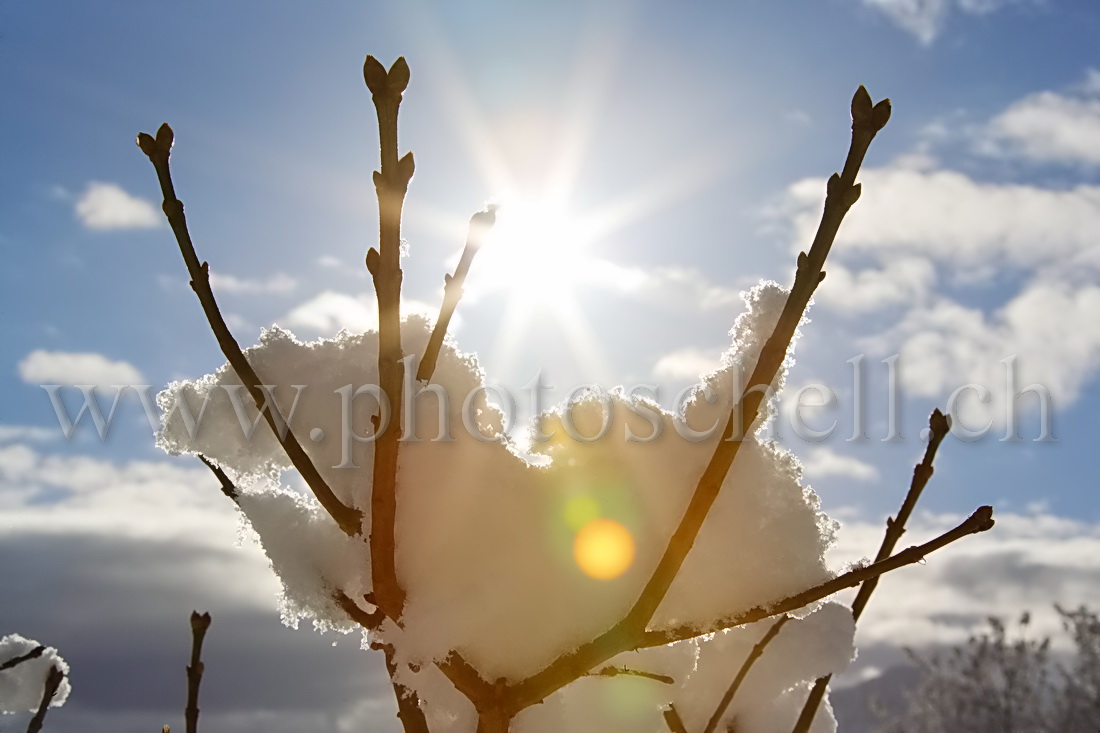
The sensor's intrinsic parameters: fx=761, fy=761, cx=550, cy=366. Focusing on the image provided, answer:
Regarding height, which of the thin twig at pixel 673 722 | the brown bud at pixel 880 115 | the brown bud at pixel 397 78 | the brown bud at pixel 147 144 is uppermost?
the brown bud at pixel 147 144

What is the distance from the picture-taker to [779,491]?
5.21 ft

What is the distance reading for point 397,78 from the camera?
1.03 m

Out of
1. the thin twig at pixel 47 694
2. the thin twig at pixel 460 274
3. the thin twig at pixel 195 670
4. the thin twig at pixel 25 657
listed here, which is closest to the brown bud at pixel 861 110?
the thin twig at pixel 460 274

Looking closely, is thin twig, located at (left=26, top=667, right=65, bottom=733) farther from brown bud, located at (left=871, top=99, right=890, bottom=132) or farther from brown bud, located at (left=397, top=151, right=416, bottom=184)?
brown bud, located at (left=871, top=99, right=890, bottom=132)

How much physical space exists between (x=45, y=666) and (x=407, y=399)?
7.10ft

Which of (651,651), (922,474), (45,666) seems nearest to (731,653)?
(651,651)

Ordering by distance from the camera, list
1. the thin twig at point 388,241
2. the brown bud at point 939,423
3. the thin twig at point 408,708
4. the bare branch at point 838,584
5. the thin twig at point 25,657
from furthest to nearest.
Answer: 1. the thin twig at point 25,657
2. the brown bud at point 939,423
3. the thin twig at point 408,708
4. the bare branch at point 838,584
5. the thin twig at point 388,241

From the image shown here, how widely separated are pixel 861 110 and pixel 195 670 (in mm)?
1634

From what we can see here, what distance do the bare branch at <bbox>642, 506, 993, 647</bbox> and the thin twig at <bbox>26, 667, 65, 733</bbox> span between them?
6.66 feet

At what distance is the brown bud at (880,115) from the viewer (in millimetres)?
1095

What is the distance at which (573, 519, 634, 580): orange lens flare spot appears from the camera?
58.5 inches

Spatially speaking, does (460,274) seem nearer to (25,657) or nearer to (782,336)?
(782,336)

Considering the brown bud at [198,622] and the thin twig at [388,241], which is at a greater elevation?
the thin twig at [388,241]

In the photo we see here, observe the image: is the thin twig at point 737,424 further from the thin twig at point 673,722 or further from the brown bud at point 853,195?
the thin twig at point 673,722
